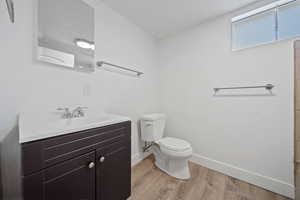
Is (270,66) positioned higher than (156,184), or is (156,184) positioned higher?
(270,66)

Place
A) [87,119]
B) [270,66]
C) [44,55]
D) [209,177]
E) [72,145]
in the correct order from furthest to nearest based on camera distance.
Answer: [209,177], [270,66], [87,119], [44,55], [72,145]

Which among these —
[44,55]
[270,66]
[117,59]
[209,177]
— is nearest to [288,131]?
[270,66]

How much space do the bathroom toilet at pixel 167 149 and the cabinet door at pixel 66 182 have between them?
100cm

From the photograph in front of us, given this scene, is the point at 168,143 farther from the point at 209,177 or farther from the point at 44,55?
the point at 44,55

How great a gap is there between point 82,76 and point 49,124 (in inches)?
21.8

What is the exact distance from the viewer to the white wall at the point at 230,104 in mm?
1364

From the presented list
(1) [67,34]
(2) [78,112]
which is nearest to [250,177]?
(2) [78,112]

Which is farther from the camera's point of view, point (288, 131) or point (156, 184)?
point (156, 184)

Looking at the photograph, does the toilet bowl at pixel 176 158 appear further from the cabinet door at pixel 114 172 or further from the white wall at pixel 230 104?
the cabinet door at pixel 114 172

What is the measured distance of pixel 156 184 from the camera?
1.51 meters

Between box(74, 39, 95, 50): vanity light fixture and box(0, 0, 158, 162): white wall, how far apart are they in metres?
0.09

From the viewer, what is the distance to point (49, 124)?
1.04m

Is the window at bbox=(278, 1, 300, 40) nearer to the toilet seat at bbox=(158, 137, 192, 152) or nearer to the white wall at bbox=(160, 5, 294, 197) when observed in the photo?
the white wall at bbox=(160, 5, 294, 197)

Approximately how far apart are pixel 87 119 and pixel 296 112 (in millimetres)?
1924
